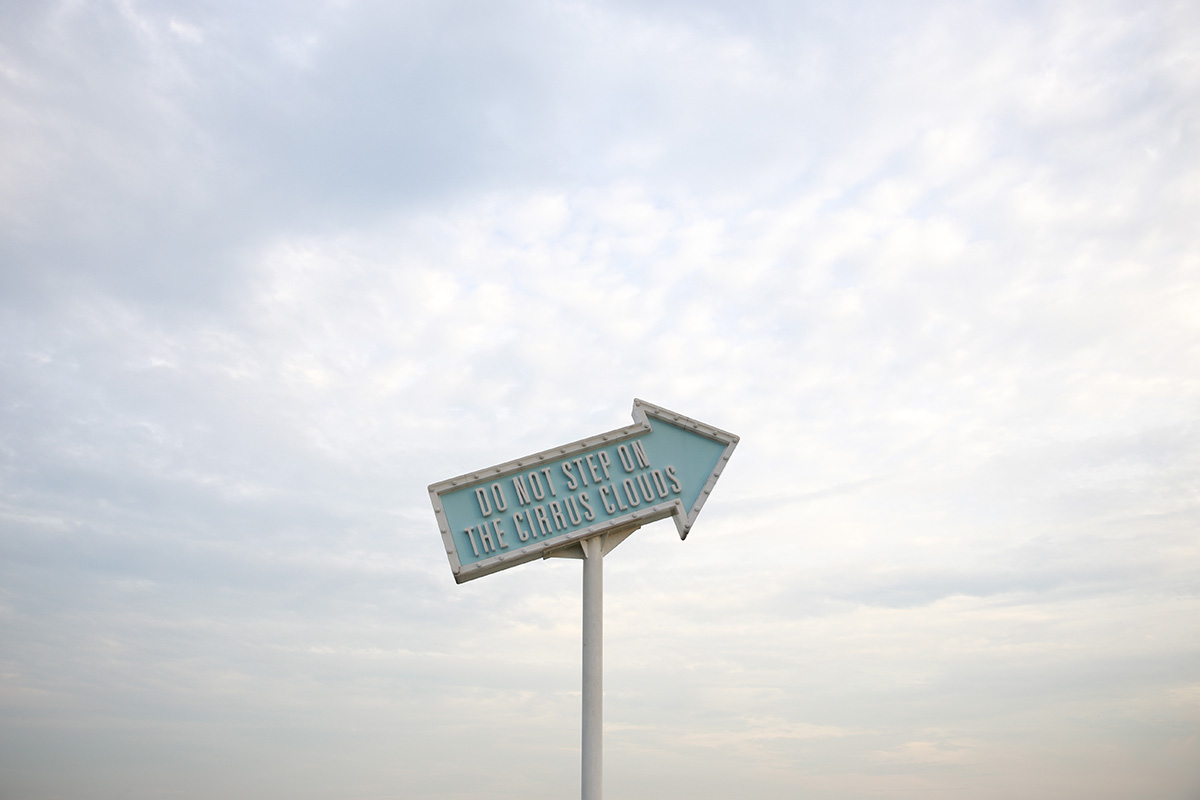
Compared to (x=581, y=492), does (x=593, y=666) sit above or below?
below

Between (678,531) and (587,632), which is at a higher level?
(678,531)

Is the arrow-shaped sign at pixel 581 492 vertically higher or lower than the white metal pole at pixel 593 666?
higher

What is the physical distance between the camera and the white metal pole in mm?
14836

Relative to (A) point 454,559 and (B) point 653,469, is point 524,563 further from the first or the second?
(B) point 653,469

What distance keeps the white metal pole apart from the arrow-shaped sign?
53cm

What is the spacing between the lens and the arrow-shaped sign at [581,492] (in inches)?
602

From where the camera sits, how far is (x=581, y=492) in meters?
15.8

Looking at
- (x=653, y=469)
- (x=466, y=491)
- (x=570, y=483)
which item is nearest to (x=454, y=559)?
(x=466, y=491)

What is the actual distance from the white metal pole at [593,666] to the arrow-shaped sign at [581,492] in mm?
534

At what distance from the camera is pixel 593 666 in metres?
15.5

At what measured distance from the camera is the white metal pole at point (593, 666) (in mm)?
14836

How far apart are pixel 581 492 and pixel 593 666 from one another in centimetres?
287

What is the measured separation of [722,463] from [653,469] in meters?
1.27

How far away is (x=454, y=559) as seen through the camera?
1512 centimetres
